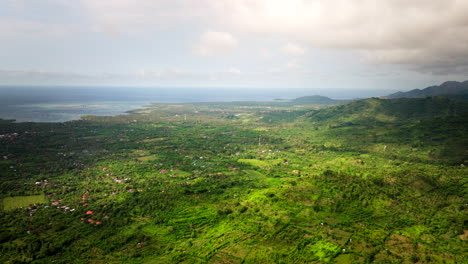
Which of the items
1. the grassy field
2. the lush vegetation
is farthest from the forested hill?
the grassy field

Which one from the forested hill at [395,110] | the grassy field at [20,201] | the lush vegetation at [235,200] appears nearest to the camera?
the lush vegetation at [235,200]

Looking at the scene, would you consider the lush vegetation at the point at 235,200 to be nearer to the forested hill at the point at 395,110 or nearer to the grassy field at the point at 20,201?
the grassy field at the point at 20,201

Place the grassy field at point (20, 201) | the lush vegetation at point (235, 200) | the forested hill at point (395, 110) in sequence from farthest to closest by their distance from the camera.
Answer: the forested hill at point (395, 110) < the grassy field at point (20, 201) < the lush vegetation at point (235, 200)

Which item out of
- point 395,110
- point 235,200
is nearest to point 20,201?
point 235,200

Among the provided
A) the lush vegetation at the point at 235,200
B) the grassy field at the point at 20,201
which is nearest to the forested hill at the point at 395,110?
the lush vegetation at the point at 235,200

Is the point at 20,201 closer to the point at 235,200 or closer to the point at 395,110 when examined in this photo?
the point at 235,200

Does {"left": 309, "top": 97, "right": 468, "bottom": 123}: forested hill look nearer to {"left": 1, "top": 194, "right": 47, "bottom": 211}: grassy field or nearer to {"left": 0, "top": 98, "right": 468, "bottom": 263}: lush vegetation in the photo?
{"left": 0, "top": 98, "right": 468, "bottom": 263}: lush vegetation
